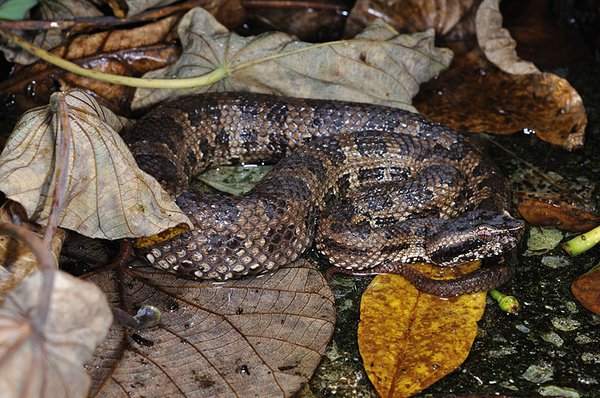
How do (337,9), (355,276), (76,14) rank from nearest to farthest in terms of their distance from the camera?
1. (355,276)
2. (76,14)
3. (337,9)

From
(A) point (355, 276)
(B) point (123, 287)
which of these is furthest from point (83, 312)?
(A) point (355, 276)

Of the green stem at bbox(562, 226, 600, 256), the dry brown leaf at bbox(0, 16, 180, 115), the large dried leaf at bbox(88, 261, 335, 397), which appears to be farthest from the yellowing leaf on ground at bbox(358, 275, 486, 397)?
the dry brown leaf at bbox(0, 16, 180, 115)

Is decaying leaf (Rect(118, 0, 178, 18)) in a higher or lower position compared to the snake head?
higher

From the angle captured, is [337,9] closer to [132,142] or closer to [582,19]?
[582,19]

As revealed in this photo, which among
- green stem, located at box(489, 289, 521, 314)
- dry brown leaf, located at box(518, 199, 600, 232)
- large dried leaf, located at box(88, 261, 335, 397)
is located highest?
large dried leaf, located at box(88, 261, 335, 397)

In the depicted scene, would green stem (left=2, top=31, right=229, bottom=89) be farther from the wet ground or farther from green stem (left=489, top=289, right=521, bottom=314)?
green stem (left=489, top=289, right=521, bottom=314)

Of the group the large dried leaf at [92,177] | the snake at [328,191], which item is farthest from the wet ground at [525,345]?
the large dried leaf at [92,177]
